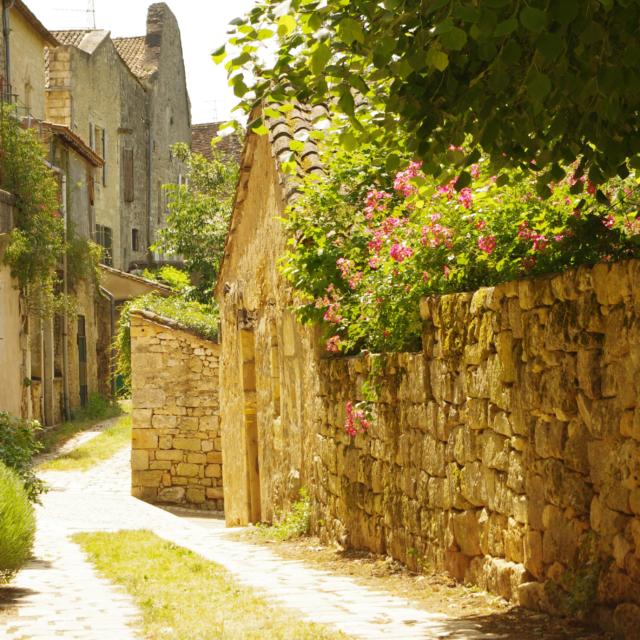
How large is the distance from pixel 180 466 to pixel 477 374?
13.6 metres

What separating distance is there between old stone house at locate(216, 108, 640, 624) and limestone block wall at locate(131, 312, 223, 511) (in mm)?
8367

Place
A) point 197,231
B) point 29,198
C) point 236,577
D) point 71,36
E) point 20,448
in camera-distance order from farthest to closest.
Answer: point 71,36, point 197,231, point 29,198, point 20,448, point 236,577

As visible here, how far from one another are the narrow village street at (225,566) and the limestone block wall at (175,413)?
6331mm

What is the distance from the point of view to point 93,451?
2230 cm

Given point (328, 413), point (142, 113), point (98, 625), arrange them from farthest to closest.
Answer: point (142, 113), point (328, 413), point (98, 625)

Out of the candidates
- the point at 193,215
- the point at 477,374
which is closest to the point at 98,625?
the point at 477,374

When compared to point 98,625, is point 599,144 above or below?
above

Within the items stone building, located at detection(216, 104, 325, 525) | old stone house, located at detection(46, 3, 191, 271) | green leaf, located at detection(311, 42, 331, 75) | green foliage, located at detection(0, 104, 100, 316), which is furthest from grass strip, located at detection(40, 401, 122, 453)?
green leaf, located at detection(311, 42, 331, 75)

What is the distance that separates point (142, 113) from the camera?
39188mm

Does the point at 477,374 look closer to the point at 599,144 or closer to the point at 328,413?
the point at 599,144

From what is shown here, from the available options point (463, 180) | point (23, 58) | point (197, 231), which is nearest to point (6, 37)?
point (23, 58)

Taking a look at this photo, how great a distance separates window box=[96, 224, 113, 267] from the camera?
114 feet

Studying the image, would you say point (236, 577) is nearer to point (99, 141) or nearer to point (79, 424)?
point (79, 424)

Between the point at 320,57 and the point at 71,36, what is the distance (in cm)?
3329
